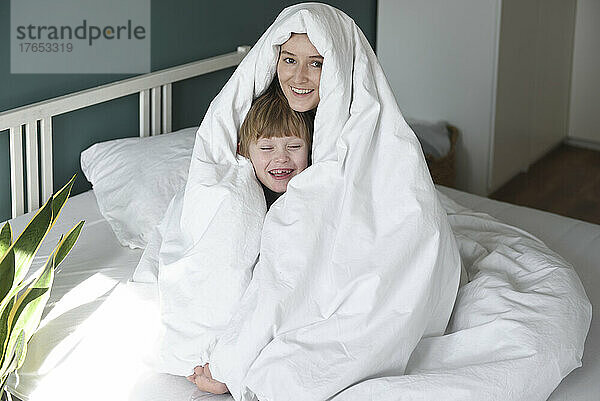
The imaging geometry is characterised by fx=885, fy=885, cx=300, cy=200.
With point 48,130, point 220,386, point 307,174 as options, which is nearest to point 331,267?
point 307,174

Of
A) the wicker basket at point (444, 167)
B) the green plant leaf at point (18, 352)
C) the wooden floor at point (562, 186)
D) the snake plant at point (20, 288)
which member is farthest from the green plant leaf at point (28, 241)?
the wooden floor at point (562, 186)

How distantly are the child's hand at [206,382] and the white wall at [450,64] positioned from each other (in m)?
2.43

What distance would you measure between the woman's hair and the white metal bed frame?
2.47 ft

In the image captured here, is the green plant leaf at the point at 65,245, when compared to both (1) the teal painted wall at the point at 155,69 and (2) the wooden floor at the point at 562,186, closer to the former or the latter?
(1) the teal painted wall at the point at 155,69

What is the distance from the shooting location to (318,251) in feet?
5.76

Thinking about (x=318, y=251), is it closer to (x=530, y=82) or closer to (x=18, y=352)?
(x=18, y=352)

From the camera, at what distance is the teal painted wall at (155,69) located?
2.48 meters

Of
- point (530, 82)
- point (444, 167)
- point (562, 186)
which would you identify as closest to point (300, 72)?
point (444, 167)

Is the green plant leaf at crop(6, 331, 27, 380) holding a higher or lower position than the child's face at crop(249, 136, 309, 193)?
lower

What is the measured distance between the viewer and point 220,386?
1.73 meters

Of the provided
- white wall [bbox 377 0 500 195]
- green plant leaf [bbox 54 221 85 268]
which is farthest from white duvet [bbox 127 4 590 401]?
white wall [bbox 377 0 500 195]

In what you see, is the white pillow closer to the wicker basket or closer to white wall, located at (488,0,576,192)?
the wicker basket

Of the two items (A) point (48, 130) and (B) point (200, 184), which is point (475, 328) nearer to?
(B) point (200, 184)

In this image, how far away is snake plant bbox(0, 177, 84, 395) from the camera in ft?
5.68
